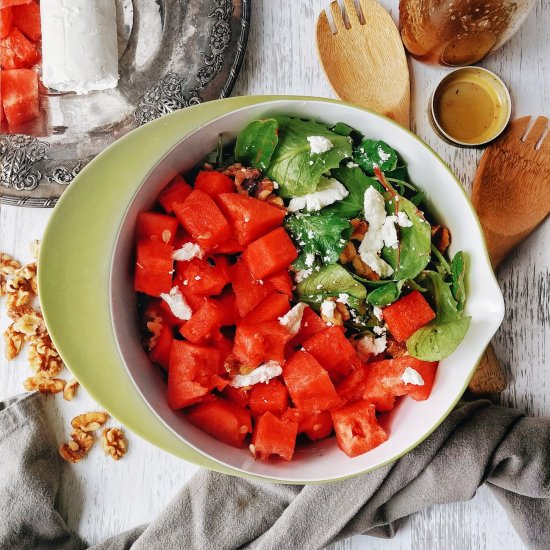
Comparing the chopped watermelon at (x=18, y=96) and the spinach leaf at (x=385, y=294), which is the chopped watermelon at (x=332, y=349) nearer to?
the spinach leaf at (x=385, y=294)

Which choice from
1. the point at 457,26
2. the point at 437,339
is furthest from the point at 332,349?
the point at 457,26

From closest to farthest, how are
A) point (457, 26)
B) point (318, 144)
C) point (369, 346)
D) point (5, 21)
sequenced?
point (318, 144) < point (369, 346) < point (457, 26) < point (5, 21)

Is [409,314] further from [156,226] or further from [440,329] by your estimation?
[156,226]

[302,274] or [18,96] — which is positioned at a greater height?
[18,96]

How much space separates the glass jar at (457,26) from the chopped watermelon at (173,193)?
59 cm

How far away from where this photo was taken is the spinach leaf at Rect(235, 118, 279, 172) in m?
1.04

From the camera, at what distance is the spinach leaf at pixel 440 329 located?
1020mm

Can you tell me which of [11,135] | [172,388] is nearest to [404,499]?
[172,388]

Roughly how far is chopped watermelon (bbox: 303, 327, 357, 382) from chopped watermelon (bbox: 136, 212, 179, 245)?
0.31 meters

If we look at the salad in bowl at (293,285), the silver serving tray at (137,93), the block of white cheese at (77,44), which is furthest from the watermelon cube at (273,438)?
the block of white cheese at (77,44)

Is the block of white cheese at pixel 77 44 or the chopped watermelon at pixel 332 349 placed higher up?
the block of white cheese at pixel 77 44

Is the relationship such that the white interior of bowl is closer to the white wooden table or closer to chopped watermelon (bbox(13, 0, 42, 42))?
the white wooden table

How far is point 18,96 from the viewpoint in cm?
137

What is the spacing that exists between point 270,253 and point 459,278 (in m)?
0.32
